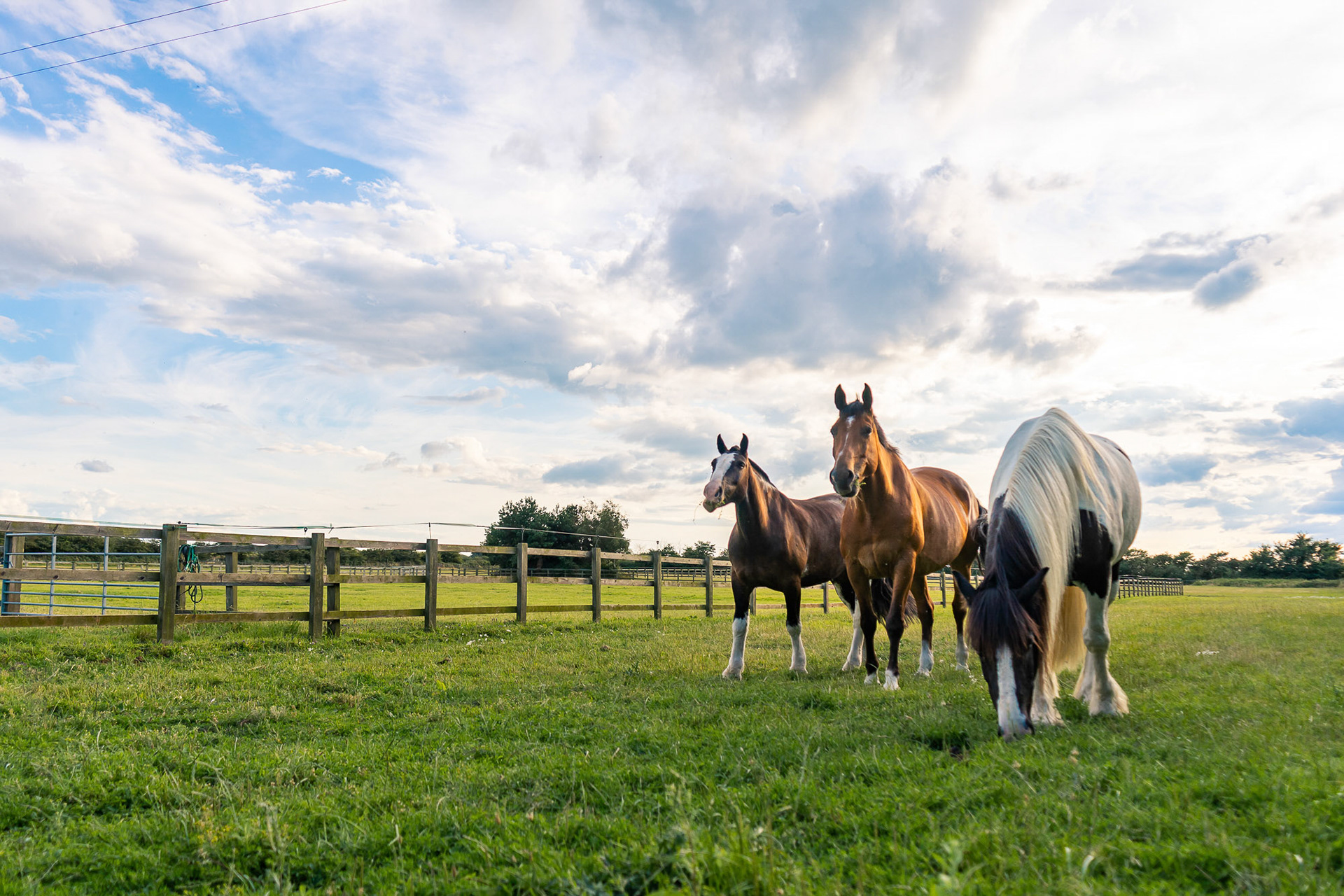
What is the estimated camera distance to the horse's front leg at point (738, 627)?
712 cm

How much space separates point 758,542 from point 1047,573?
12.1 feet

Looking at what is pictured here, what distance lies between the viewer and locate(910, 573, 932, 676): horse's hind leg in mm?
7504

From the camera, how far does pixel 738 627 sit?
736 cm

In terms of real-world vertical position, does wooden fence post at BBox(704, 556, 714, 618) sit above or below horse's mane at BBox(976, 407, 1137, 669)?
below

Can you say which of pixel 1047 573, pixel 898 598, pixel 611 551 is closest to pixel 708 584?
pixel 898 598

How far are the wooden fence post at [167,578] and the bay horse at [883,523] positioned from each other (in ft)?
25.5

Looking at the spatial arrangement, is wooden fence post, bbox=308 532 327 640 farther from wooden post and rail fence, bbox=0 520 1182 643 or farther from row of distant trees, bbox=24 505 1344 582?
row of distant trees, bbox=24 505 1344 582

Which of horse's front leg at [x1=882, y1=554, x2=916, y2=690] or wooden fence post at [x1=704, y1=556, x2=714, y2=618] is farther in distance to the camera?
wooden fence post at [x1=704, y1=556, x2=714, y2=618]

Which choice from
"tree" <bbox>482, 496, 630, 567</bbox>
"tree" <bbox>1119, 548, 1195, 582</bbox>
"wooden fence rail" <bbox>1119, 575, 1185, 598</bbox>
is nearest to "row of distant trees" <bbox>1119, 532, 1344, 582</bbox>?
"tree" <bbox>1119, 548, 1195, 582</bbox>

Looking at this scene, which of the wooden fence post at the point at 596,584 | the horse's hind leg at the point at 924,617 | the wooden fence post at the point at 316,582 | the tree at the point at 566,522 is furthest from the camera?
the tree at the point at 566,522

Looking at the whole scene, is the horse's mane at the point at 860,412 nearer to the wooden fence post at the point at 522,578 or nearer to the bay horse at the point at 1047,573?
the bay horse at the point at 1047,573

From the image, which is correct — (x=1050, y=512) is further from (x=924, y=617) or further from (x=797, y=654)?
(x=797, y=654)

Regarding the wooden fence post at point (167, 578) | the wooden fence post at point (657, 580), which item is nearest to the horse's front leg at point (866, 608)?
the wooden fence post at point (167, 578)

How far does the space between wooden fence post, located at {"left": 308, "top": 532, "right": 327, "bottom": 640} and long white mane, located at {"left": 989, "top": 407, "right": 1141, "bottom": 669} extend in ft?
28.3
